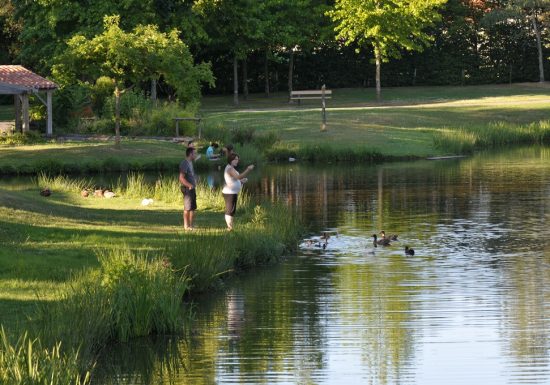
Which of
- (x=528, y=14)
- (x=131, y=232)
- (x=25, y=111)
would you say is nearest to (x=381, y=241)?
(x=131, y=232)

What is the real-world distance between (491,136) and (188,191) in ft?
113

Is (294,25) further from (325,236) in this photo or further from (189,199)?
(189,199)

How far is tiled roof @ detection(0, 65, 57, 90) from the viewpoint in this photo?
2185 inches

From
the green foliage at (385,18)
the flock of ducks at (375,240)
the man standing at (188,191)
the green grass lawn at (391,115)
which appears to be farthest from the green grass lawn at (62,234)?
the green foliage at (385,18)

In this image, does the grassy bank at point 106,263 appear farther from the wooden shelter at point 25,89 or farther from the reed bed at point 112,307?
the wooden shelter at point 25,89

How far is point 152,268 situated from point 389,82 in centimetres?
7264

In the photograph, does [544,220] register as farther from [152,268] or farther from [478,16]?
[478,16]

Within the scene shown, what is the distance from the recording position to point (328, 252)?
2555 centimetres

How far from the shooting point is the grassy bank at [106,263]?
14.9 m

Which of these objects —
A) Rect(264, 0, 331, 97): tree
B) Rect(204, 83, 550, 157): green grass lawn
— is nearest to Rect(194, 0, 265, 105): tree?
Rect(264, 0, 331, 97): tree

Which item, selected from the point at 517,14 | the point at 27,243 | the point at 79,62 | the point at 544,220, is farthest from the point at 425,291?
the point at 517,14

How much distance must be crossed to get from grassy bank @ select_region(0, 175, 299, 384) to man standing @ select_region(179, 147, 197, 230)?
41cm

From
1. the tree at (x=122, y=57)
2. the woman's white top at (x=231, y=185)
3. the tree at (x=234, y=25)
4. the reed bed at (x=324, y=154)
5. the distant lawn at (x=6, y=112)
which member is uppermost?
the tree at (x=234, y=25)

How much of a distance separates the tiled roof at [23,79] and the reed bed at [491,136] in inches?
704
